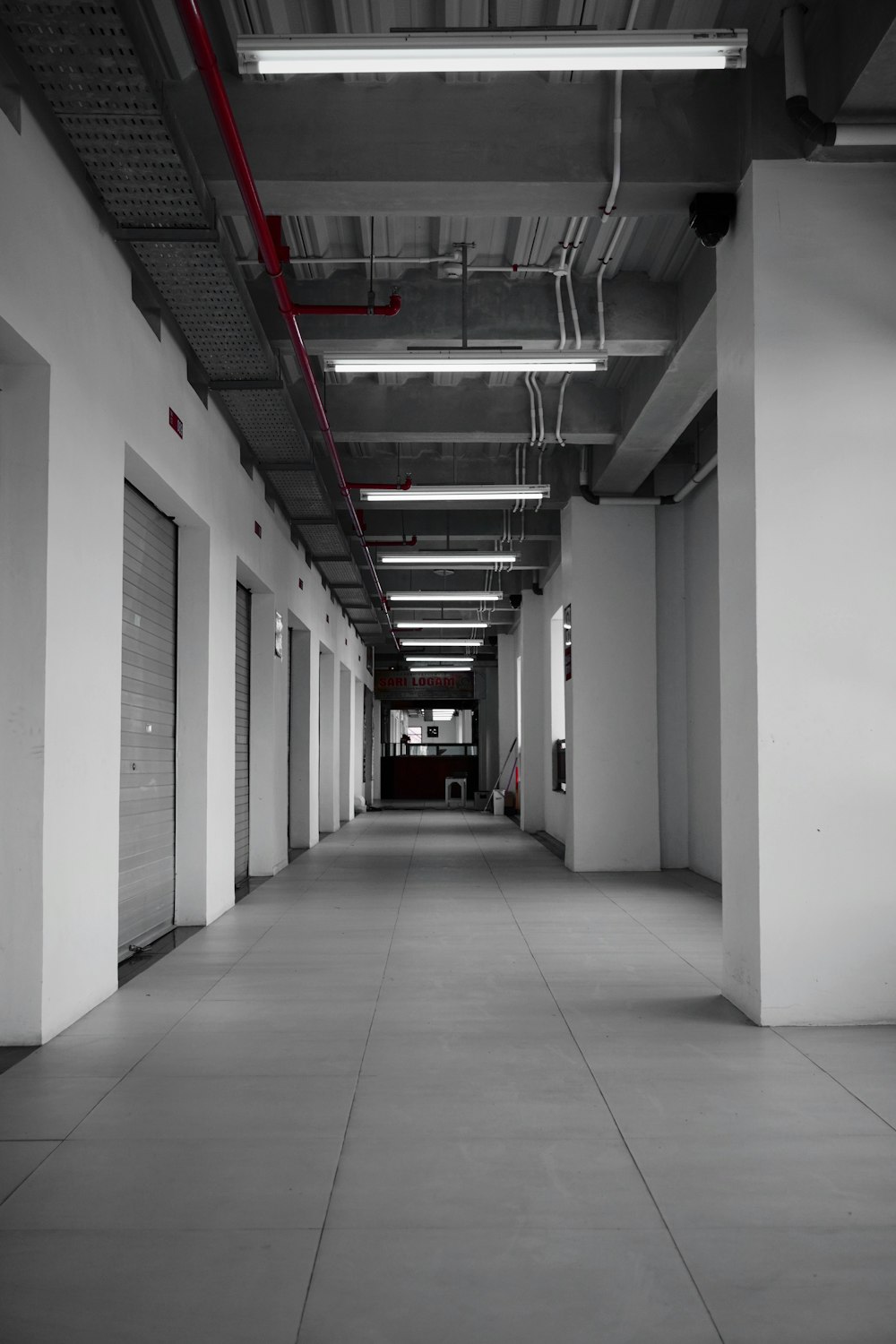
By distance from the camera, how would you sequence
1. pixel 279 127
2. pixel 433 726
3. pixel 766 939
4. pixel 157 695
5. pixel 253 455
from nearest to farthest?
pixel 766 939, pixel 279 127, pixel 157 695, pixel 253 455, pixel 433 726

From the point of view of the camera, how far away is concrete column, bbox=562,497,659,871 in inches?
394

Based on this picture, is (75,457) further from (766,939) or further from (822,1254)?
(822,1254)

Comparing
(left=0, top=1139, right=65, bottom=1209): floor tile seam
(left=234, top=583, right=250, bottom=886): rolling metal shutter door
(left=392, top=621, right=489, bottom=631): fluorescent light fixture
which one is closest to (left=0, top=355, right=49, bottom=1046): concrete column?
(left=0, top=1139, right=65, bottom=1209): floor tile seam

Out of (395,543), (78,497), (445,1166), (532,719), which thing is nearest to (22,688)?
(78,497)

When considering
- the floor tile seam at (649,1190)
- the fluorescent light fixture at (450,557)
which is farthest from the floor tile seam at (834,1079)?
the fluorescent light fixture at (450,557)

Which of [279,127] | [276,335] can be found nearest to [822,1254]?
[279,127]

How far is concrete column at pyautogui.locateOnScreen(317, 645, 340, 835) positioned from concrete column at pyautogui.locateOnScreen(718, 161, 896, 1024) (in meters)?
10.9

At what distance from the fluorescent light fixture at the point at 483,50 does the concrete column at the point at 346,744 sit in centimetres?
1432

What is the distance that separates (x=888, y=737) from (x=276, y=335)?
4239mm

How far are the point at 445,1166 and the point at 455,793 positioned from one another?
22.4 m

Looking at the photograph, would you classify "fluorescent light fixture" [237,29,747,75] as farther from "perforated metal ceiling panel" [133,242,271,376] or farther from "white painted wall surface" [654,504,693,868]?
"white painted wall surface" [654,504,693,868]

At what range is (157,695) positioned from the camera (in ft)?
21.0

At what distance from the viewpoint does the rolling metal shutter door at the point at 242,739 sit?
9094mm

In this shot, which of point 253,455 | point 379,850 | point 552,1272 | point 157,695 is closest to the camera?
point 552,1272
